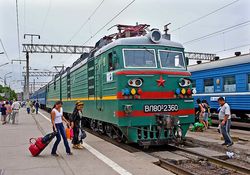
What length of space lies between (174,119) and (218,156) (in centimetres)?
157

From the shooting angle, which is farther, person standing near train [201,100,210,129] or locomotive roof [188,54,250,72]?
person standing near train [201,100,210,129]

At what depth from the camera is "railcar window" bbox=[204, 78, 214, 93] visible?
707 inches

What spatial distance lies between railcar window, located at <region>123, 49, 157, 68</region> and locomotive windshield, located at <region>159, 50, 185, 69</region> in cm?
31

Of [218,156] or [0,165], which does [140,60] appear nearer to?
[218,156]

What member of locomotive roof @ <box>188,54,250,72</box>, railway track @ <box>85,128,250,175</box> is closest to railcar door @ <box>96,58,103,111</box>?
railway track @ <box>85,128,250,175</box>

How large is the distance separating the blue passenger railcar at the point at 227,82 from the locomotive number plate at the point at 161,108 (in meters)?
6.38

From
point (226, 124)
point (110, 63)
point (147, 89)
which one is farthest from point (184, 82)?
point (110, 63)

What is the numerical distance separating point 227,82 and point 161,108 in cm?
796

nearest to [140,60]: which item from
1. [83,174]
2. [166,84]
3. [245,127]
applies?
[166,84]

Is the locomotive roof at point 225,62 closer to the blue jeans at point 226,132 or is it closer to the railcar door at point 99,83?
the blue jeans at point 226,132

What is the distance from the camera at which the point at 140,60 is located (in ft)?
32.7

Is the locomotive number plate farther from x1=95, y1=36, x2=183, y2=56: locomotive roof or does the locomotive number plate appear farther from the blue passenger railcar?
the blue passenger railcar

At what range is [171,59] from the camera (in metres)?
10.4

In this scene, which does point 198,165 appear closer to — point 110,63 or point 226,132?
point 226,132
